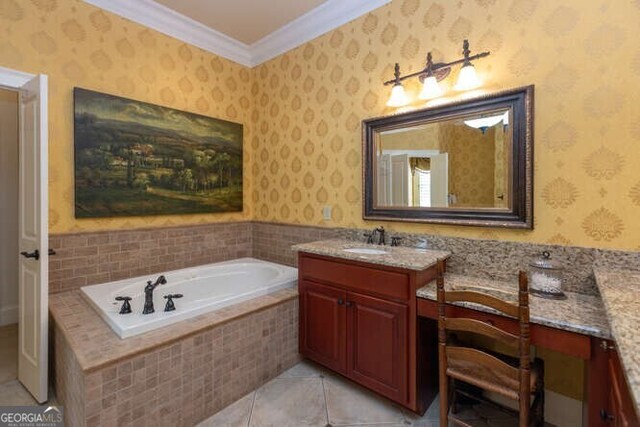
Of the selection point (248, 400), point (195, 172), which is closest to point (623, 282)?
point (248, 400)

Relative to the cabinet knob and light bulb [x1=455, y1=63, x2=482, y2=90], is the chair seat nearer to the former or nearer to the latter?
the cabinet knob

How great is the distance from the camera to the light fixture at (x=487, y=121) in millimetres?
1848

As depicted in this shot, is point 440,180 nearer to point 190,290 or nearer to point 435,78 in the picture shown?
point 435,78

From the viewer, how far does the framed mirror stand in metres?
1.79

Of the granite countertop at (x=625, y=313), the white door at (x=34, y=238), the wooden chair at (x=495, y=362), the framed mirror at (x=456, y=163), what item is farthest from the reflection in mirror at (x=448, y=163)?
the white door at (x=34, y=238)

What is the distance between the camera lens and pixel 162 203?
2.75 m

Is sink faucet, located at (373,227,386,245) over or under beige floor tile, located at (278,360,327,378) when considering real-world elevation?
over

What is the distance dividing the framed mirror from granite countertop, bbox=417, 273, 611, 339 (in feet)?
1.24

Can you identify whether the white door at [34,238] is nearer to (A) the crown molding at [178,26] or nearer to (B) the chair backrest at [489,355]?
(A) the crown molding at [178,26]

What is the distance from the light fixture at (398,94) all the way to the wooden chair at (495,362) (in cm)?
126

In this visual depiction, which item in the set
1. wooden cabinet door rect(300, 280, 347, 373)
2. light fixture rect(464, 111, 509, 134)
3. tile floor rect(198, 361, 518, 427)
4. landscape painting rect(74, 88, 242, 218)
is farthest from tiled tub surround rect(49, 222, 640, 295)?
tile floor rect(198, 361, 518, 427)

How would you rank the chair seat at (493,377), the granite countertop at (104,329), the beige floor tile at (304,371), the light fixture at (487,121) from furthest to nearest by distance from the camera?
1. the beige floor tile at (304,371)
2. the light fixture at (487,121)
3. the granite countertop at (104,329)
4. the chair seat at (493,377)

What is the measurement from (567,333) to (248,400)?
1.73m

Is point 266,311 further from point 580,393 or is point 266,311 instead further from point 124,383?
point 580,393
